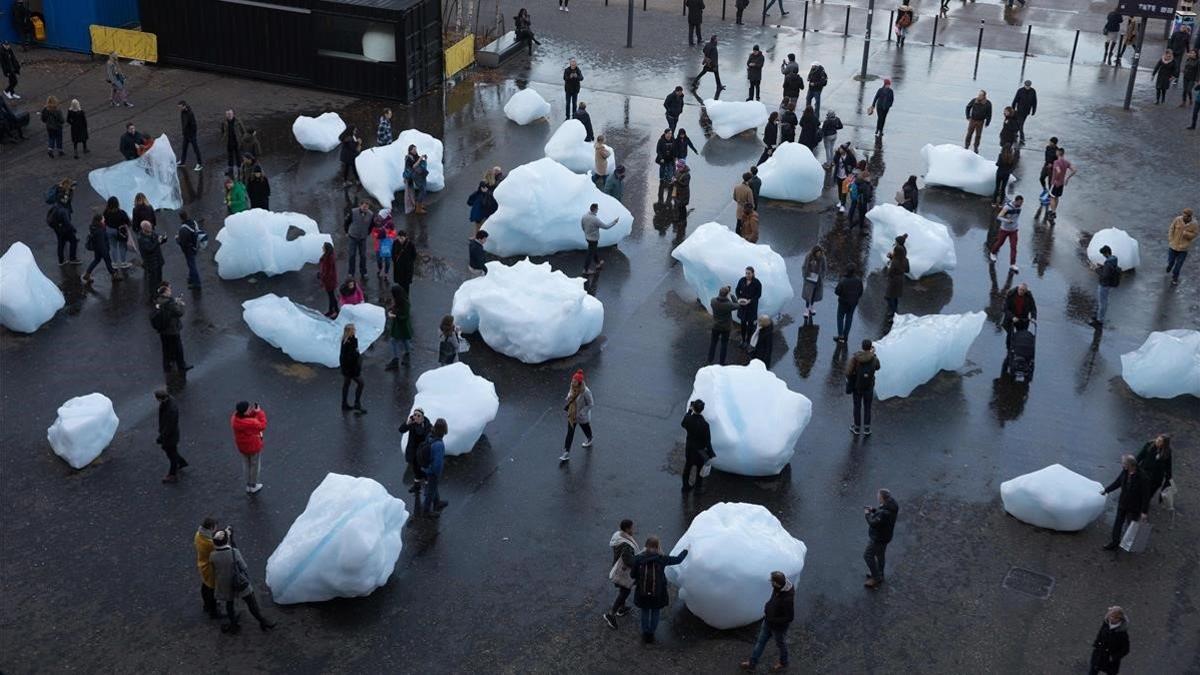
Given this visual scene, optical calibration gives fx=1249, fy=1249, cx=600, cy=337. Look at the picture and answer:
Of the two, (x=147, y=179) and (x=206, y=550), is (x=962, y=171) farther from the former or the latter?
(x=206, y=550)

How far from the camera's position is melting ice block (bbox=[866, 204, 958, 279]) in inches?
824

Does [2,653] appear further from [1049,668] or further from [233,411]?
[1049,668]

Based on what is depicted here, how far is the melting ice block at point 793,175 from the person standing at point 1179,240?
20.8 feet

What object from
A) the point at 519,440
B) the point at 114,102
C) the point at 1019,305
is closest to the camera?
the point at 519,440

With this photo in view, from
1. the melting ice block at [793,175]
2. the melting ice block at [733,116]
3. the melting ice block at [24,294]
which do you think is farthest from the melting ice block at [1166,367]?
the melting ice block at [24,294]

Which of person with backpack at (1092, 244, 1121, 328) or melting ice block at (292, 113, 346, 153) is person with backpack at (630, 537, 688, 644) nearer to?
person with backpack at (1092, 244, 1121, 328)

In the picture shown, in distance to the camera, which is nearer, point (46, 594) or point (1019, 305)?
point (46, 594)

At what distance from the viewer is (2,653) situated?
1250 centimetres

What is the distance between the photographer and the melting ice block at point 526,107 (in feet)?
92.7

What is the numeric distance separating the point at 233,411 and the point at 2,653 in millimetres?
4901

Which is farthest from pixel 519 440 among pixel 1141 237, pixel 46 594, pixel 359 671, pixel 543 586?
pixel 1141 237

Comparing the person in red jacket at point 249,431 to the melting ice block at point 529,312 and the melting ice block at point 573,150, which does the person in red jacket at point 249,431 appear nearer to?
the melting ice block at point 529,312

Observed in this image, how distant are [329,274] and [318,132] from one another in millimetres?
8079

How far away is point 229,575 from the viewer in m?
12.4
